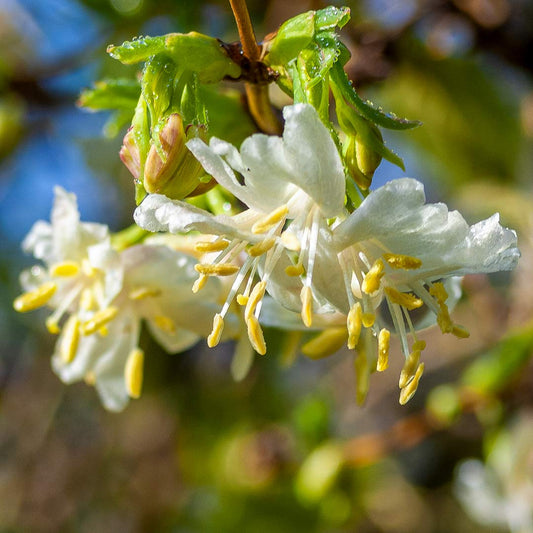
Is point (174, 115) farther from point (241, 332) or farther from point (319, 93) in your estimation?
point (241, 332)

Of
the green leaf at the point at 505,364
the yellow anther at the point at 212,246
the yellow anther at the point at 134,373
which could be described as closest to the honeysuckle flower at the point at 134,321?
the yellow anther at the point at 134,373

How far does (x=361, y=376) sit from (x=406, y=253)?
20 centimetres

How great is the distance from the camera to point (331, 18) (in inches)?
23.5

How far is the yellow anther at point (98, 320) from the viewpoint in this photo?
0.79 meters

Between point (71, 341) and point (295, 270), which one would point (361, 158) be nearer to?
point (295, 270)

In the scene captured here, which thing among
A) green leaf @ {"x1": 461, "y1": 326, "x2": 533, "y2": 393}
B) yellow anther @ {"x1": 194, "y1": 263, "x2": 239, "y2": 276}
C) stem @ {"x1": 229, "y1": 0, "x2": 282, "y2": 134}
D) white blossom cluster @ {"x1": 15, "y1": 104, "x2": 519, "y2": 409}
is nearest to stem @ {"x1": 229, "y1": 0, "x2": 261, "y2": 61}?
stem @ {"x1": 229, "y1": 0, "x2": 282, "y2": 134}

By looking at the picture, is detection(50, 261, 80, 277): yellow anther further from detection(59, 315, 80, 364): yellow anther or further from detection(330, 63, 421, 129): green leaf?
detection(330, 63, 421, 129): green leaf

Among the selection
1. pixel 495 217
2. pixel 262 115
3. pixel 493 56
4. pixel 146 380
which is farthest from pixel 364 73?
pixel 146 380

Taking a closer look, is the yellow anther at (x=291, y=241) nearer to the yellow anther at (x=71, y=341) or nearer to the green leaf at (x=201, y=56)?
the green leaf at (x=201, y=56)

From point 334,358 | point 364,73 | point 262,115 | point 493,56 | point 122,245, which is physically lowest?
point 334,358

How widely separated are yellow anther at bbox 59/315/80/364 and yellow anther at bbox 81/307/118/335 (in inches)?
1.5

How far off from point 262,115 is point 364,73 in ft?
2.09

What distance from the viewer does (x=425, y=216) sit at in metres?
0.63

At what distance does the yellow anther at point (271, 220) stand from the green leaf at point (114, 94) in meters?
0.25
